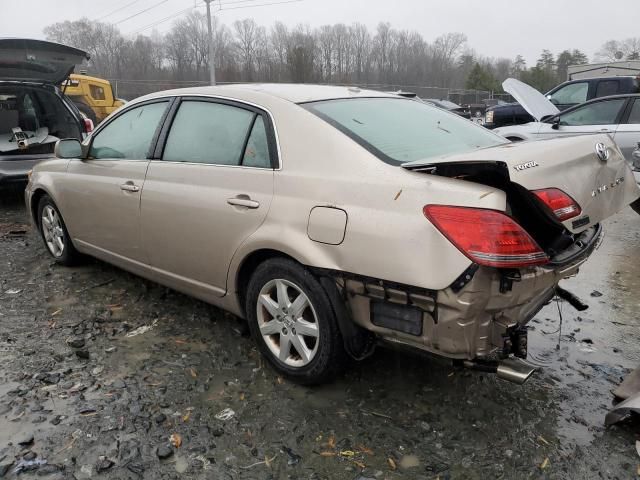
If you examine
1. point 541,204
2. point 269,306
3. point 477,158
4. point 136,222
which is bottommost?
point 269,306

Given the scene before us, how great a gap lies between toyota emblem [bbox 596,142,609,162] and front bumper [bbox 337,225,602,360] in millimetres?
502

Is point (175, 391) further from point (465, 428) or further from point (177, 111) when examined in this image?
point (177, 111)

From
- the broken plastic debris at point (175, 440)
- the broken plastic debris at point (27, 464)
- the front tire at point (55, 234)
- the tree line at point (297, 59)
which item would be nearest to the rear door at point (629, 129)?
the front tire at point (55, 234)

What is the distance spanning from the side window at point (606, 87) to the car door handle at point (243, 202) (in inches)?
444

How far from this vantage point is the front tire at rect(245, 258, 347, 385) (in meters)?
2.72

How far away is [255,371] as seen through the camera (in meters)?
3.16

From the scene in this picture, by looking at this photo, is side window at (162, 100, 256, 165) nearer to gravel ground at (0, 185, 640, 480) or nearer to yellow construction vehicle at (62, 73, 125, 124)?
gravel ground at (0, 185, 640, 480)

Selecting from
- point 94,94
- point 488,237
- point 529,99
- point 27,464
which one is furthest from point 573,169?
point 94,94

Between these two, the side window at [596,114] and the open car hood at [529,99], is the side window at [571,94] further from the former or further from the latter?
the side window at [596,114]

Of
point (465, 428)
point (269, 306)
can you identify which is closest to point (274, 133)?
point (269, 306)

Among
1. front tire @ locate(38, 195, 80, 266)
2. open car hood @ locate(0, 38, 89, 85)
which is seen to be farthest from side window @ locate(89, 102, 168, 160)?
open car hood @ locate(0, 38, 89, 85)

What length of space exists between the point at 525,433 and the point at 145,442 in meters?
1.80

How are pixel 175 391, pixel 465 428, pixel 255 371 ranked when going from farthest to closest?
pixel 255 371 → pixel 175 391 → pixel 465 428

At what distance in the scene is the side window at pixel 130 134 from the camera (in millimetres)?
3811
